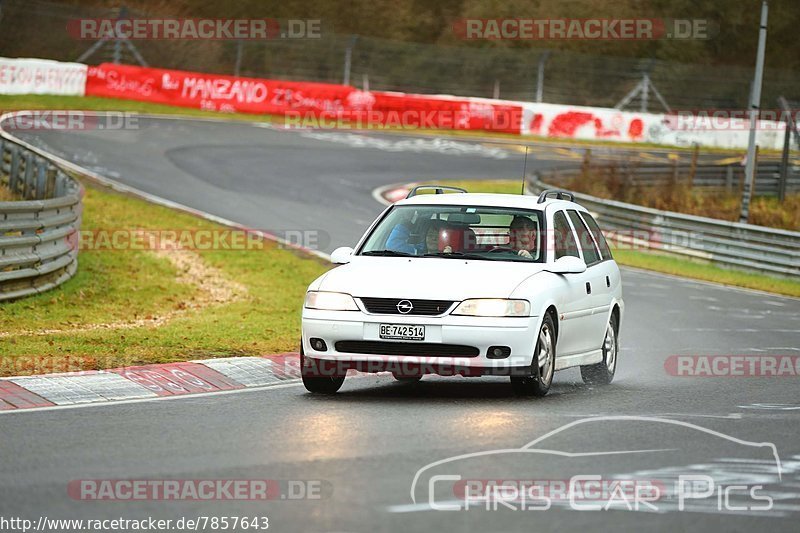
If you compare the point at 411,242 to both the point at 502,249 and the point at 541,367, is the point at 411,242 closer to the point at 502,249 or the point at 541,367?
the point at 502,249

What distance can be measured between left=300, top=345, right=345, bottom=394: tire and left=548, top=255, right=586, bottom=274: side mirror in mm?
1907

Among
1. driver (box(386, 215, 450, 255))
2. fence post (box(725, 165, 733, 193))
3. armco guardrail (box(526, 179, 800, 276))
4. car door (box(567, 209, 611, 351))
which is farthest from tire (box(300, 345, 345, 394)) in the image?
fence post (box(725, 165, 733, 193))

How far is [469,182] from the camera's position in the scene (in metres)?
36.3

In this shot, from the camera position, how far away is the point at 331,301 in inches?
435

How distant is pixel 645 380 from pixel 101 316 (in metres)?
6.72

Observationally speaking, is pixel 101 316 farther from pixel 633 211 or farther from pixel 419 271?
pixel 633 211

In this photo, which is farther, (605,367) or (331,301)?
(605,367)

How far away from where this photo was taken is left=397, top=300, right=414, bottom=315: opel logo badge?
35.5 feet

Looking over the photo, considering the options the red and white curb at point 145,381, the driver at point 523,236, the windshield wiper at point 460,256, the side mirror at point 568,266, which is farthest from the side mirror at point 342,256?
the side mirror at point 568,266

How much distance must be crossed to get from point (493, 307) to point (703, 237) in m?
19.6

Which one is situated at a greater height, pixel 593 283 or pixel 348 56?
pixel 348 56

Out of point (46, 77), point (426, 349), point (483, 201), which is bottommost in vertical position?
point (426, 349)

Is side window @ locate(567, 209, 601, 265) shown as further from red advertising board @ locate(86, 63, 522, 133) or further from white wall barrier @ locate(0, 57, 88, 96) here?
white wall barrier @ locate(0, 57, 88, 96)

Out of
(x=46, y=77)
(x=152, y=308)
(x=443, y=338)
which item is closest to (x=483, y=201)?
(x=443, y=338)
